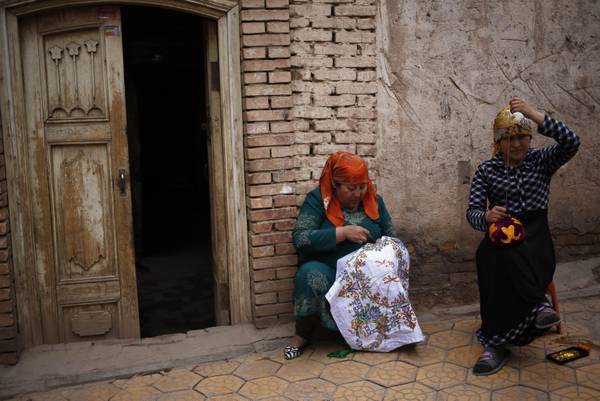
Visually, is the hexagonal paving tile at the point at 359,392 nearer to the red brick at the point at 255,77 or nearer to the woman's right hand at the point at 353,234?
the woman's right hand at the point at 353,234

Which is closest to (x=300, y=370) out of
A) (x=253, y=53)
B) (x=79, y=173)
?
(x=79, y=173)

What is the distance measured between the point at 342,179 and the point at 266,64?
1.03 meters

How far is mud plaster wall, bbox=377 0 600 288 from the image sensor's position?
4.66m

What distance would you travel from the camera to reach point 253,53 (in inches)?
166

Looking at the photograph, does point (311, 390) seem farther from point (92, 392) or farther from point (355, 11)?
point (355, 11)

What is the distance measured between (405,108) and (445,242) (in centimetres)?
116

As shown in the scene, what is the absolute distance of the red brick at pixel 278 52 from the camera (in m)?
4.25

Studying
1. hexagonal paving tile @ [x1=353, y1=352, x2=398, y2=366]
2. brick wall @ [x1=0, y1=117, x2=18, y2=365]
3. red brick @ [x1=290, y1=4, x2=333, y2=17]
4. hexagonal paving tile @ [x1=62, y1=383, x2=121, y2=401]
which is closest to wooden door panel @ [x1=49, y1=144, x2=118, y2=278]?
brick wall @ [x1=0, y1=117, x2=18, y2=365]

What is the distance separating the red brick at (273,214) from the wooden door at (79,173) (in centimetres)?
93

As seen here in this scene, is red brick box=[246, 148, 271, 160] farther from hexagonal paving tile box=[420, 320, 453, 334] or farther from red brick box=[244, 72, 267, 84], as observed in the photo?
hexagonal paving tile box=[420, 320, 453, 334]

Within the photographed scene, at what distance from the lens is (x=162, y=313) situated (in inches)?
226

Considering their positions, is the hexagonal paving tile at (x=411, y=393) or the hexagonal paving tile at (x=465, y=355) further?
the hexagonal paving tile at (x=465, y=355)

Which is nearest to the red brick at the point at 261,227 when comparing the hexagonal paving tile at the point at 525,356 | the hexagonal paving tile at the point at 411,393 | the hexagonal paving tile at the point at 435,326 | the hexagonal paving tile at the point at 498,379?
the hexagonal paving tile at the point at 435,326

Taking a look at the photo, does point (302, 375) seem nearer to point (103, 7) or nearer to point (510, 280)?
point (510, 280)
